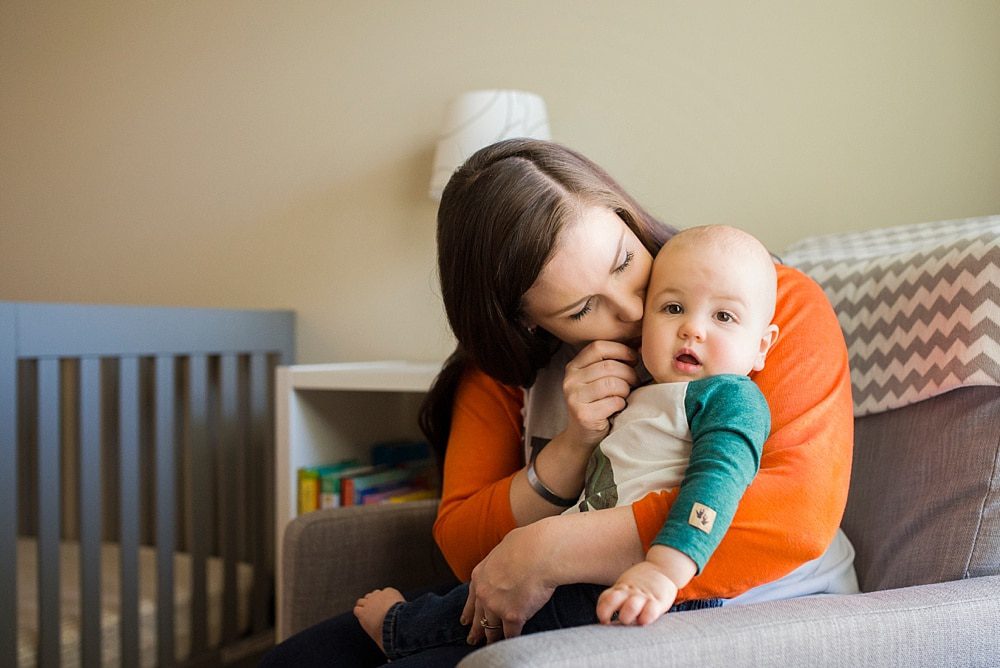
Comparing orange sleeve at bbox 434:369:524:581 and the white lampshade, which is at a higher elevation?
the white lampshade

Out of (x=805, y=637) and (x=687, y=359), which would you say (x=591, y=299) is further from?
(x=805, y=637)

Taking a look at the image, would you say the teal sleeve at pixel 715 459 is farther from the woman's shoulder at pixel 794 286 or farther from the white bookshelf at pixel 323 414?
the white bookshelf at pixel 323 414

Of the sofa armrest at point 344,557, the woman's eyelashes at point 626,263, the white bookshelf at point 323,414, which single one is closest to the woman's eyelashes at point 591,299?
the woman's eyelashes at point 626,263

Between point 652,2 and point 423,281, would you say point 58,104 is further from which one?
point 652,2

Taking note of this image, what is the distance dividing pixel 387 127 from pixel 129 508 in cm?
99

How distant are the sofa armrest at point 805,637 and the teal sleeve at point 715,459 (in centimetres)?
6

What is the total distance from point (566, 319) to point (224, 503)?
4.24 ft

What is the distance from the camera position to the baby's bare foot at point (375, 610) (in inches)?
39.1

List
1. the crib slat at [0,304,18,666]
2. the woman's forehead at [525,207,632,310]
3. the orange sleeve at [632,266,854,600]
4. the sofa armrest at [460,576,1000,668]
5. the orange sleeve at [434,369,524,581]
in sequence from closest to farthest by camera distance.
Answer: the sofa armrest at [460,576,1000,668] < the orange sleeve at [632,266,854,600] < the woman's forehead at [525,207,632,310] < the orange sleeve at [434,369,524,581] < the crib slat at [0,304,18,666]

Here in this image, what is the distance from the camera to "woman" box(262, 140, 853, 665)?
785mm

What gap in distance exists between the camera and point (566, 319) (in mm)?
937

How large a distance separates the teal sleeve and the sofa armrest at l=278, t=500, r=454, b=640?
56 centimetres

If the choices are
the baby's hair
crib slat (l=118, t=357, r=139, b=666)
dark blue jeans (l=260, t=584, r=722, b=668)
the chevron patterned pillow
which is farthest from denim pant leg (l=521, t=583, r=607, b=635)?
crib slat (l=118, t=357, r=139, b=666)

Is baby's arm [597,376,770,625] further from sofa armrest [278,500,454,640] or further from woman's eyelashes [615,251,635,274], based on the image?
sofa armrest [278,500,454,640]
